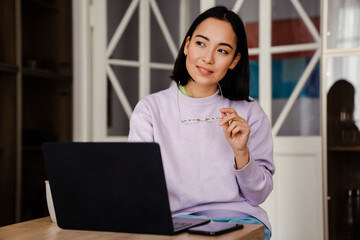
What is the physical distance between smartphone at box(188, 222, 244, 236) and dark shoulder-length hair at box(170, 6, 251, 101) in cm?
61

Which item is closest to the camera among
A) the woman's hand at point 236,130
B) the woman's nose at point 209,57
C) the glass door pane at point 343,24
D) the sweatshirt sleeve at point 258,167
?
the woman's hand at point 236,130

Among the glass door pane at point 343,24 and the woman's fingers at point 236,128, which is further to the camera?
the glass door pane at point 343,24

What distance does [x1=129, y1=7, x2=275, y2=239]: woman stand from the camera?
4.65ft

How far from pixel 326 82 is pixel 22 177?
6.62 feet

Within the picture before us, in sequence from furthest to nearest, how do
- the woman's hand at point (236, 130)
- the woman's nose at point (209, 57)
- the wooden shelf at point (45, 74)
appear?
1. the wooden shelf at point (45, 74)
2. the woman's nose at point (209, 57)
3. the woman's hand at point (236, 130)

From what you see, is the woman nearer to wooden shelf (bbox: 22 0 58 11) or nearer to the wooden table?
the wooden table

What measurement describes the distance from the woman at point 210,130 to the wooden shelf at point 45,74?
186 cm

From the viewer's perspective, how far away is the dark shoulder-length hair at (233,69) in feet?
5.19

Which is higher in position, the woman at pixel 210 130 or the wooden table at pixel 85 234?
the woman at pixel 210 130

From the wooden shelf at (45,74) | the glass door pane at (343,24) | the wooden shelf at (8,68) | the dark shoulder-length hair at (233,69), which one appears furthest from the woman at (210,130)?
the wooden shelf at (45,74)

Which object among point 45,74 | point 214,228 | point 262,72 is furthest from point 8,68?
point 214,228

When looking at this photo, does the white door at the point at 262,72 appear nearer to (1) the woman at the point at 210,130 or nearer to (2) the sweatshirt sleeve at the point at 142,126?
(1) the woman at the point at 210,130

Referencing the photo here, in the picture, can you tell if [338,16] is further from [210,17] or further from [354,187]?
[210,17]

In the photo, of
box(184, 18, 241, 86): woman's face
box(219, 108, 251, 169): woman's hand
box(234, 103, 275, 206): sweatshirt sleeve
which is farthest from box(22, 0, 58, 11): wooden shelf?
box(219, 108, 251, 169): woman's hand
